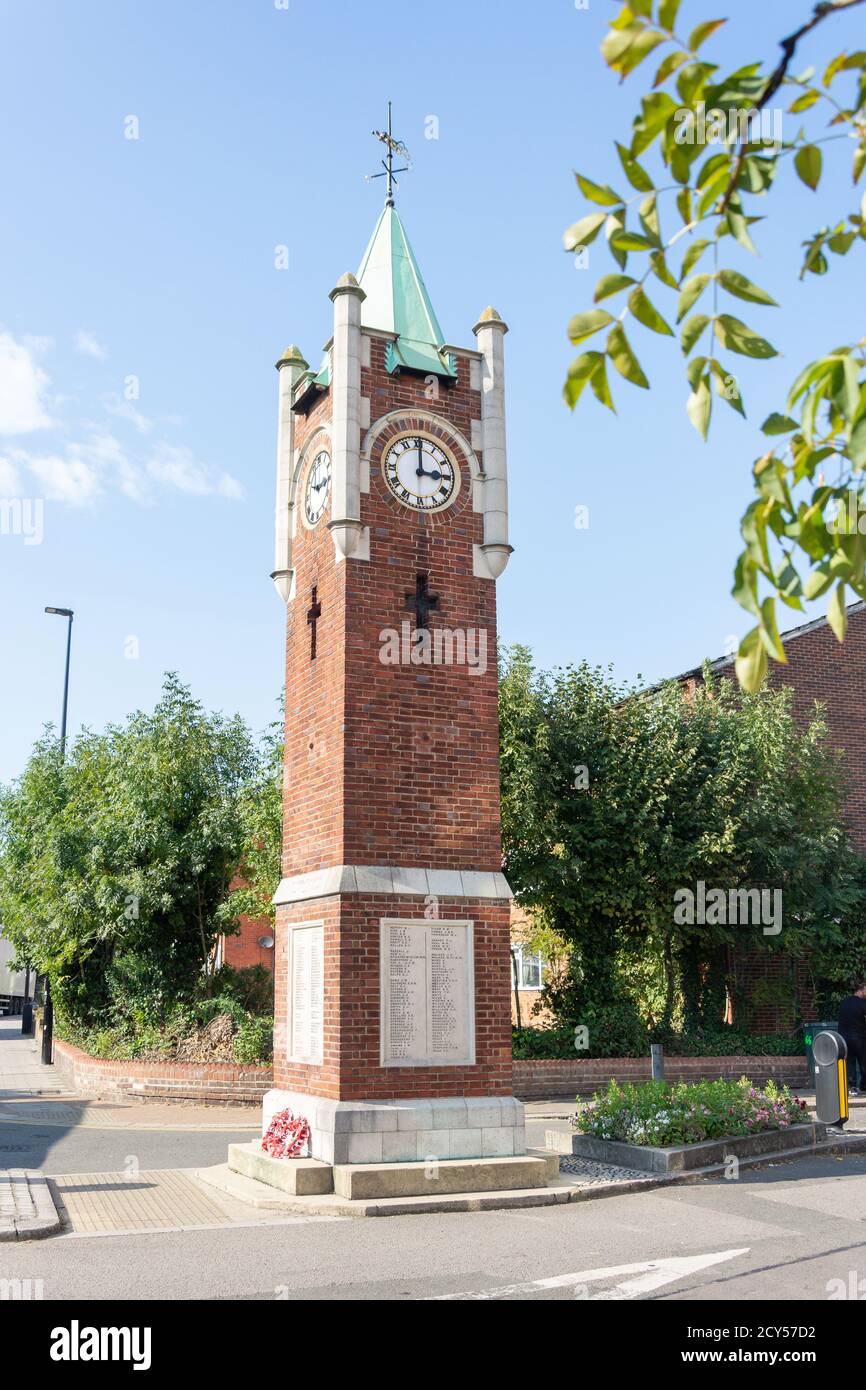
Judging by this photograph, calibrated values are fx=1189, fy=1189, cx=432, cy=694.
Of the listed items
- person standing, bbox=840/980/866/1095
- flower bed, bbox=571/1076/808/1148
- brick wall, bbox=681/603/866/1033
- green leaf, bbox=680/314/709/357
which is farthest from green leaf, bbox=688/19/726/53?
brick wall, bbox=681/603/866/1033

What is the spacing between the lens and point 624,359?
2615 millimetres

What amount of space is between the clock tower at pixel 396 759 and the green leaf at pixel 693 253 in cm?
915

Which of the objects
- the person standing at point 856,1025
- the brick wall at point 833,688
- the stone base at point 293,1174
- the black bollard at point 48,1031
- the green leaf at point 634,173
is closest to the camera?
the green leaf at point 634,173

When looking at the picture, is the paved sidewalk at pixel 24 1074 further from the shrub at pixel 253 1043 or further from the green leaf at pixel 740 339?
the green leaf at pixel 740 339

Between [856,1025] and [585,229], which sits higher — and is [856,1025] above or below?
below

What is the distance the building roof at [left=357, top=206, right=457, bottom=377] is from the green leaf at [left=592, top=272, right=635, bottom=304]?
10495 millimetres

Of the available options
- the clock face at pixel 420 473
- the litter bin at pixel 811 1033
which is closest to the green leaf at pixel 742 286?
the clock face at pixel 420 473

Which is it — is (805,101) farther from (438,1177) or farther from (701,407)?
(438,1177)

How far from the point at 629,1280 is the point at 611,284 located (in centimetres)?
686

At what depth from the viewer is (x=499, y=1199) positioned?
10492mm

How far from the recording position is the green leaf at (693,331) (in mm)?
2545

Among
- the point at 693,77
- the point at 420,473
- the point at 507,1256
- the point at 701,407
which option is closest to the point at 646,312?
the point at 701,407

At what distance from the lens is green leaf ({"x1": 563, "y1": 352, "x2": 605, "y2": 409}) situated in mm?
2648
